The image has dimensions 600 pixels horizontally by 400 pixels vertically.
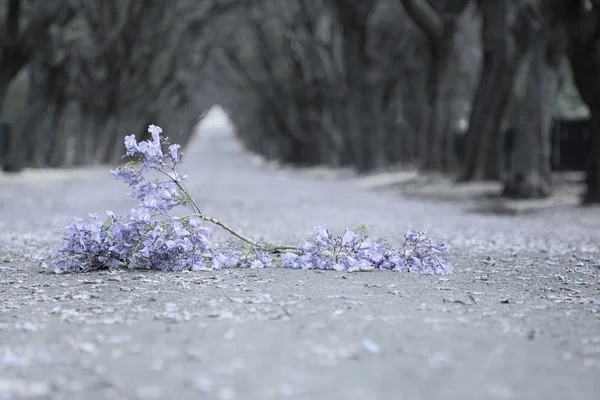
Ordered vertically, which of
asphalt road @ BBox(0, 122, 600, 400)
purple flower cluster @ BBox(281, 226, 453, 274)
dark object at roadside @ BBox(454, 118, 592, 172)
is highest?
dark object at roadside @ BBox(454, 118, 592, 172)

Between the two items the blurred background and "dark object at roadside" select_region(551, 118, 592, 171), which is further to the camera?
"dark object at roadside" select_region(551, 118, 592, 171)

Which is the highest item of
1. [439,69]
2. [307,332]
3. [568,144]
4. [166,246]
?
[439,69]

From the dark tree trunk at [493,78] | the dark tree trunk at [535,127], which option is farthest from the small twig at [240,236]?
the dark tree trunk at [493,78]

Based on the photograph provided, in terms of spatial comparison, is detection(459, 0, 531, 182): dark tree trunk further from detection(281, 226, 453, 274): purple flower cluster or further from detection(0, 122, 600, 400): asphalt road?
detection(281, 226, 453, 274): purple flower cluster

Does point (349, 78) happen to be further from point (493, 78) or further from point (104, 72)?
point (104, 72)

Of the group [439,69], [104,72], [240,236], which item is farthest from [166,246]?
[104,72]

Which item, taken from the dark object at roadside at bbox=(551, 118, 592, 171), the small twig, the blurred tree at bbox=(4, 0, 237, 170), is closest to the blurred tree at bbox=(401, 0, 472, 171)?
the dark object at roadside at bbox=(551, 118, 592, 171)
